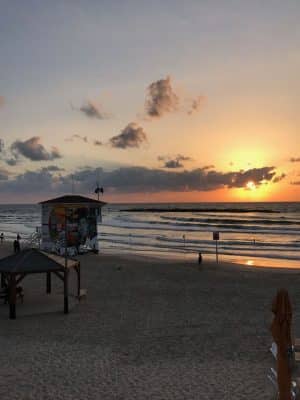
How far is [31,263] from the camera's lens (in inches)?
516

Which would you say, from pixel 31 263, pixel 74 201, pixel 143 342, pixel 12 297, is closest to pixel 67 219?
pixel 74 201

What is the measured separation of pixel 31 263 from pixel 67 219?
1491cm

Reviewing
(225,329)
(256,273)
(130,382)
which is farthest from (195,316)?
(256,273)

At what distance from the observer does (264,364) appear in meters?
8.94

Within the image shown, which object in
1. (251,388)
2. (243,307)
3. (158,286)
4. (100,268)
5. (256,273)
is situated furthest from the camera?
→ (100,268)

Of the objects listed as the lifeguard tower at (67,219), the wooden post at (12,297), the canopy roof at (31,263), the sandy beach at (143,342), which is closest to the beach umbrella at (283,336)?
the sandy beach at (143,342)

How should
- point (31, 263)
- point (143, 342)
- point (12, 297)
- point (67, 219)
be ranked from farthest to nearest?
1. point (67, 219)
2. point (31, 263)
3. point (12, 297)
4. point (143, 342)

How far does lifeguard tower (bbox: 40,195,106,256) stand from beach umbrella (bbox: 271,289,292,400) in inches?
901

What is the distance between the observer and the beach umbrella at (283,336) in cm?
570

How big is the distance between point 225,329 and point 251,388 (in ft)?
13.1

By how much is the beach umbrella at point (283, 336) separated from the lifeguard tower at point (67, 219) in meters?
22.9

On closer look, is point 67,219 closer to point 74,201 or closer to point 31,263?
point 74,201

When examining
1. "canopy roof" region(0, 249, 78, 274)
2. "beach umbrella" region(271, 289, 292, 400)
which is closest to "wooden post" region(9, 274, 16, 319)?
"canopy roof" region(0, 249, 78, 274)

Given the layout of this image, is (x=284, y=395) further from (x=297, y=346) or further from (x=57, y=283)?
(x=57, y=283)
